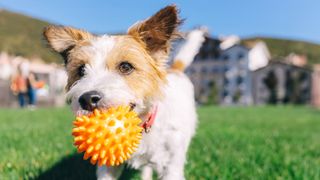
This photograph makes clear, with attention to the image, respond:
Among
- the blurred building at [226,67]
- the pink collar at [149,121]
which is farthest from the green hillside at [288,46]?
the pink collar at [149,121]

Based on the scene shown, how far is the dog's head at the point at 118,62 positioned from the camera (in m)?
3.33

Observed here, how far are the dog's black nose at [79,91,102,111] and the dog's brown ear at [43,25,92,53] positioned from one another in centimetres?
112

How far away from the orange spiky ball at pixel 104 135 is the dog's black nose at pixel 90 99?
0.07 metres

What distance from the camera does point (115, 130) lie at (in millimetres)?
3186

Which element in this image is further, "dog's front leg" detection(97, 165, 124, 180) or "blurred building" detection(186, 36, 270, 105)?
"blurred building" detection(186, 36, 270, 105)

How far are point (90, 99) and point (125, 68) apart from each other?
65 centimetres

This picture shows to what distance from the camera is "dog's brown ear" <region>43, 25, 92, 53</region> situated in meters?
4.18

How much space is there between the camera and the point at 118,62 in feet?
12.1

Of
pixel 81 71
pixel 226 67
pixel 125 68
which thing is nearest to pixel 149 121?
pixel 125 68

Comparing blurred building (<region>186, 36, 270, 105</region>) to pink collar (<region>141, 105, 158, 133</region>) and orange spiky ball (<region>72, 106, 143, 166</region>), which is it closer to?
pink collar (<region>141, 105, 158, 133</region>)

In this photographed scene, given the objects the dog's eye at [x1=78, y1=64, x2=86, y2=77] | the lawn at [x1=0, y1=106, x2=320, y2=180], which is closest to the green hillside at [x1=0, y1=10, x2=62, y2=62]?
the lawn at [x1=0, y1=106, x2=320, y2=180]

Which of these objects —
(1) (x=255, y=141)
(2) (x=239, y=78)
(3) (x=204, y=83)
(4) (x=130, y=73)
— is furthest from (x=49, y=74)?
(4) (x=130, y=73)

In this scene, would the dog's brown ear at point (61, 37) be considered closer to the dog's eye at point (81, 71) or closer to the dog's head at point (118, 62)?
the dog's head at point (118, 62)

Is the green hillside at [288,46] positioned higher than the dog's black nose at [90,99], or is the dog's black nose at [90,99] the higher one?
the dog's black nose at [90,99]
